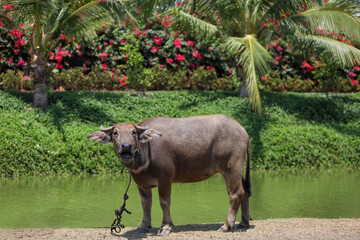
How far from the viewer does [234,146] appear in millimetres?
6902

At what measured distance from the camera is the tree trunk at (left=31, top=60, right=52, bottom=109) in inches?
572

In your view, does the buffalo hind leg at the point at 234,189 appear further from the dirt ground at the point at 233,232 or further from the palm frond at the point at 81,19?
the palm frond at the point at 81,19

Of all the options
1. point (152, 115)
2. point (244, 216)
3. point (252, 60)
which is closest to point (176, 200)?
point (244, 216)

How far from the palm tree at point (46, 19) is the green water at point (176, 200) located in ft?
12.6

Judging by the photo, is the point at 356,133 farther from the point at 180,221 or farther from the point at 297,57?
the point at 180,221

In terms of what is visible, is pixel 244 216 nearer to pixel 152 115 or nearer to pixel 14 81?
pixel 152 115

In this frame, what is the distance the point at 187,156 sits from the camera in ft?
22.4

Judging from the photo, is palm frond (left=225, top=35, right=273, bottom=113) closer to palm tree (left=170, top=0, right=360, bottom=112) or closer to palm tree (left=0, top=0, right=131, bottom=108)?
palm tree (left=170, top=0, right=360, bottom=112)

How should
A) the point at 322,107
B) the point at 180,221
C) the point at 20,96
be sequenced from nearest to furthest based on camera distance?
the point at 180,221 < the point at 20,96 < the point at 322,107

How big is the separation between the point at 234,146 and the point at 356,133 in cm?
1041

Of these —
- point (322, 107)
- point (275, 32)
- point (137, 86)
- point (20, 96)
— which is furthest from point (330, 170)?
point (20, 96)

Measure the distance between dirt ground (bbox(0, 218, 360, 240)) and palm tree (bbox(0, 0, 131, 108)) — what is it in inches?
324

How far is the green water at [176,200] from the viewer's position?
27.1 feet

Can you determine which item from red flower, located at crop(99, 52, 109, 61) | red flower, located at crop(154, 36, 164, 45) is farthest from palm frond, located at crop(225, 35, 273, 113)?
red flower, located at crop(99, 52, 109, 61)
